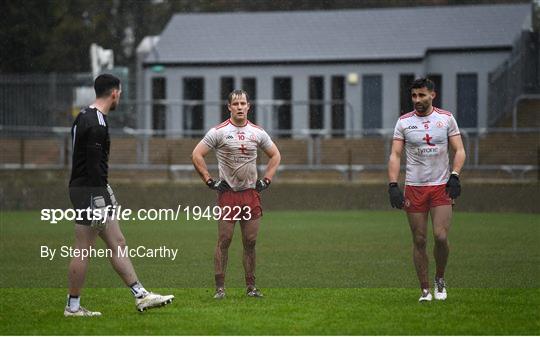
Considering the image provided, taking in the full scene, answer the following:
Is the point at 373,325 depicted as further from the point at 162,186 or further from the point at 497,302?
the point at 162,186

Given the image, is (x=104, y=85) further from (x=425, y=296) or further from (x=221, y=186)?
(x=425, y=296)

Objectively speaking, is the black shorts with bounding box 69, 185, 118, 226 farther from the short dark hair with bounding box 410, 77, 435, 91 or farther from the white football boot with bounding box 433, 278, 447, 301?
the white football boot with bounding box 433, 278, 447, 301

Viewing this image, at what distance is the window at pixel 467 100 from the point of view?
2598 centimetres

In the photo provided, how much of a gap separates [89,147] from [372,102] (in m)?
17.4

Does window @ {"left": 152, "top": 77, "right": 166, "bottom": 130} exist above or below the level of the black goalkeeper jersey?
above

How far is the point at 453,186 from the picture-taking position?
11133mm

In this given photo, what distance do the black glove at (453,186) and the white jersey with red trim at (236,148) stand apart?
170 centimetres

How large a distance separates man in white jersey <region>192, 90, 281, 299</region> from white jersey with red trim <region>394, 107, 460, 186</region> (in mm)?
1247

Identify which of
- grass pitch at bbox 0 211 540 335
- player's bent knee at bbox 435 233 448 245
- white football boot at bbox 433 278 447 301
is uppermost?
player's bent knee at bbox 435 233 448 245

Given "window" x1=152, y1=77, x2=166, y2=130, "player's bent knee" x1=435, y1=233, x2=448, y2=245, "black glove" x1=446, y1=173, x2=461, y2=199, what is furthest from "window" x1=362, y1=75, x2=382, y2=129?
"black glove" x1=446, y1=173, x2=461, y2=199

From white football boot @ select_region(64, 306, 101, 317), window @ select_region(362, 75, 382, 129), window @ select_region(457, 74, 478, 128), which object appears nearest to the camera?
white football boot @ select_region(64, 306, 101, 317)

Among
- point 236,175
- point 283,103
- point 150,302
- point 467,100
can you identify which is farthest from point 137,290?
point 283,103

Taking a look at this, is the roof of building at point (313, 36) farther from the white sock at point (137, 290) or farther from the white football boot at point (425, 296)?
the white sock at point (137, 290)

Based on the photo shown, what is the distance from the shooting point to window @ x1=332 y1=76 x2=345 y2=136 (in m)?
27.0
